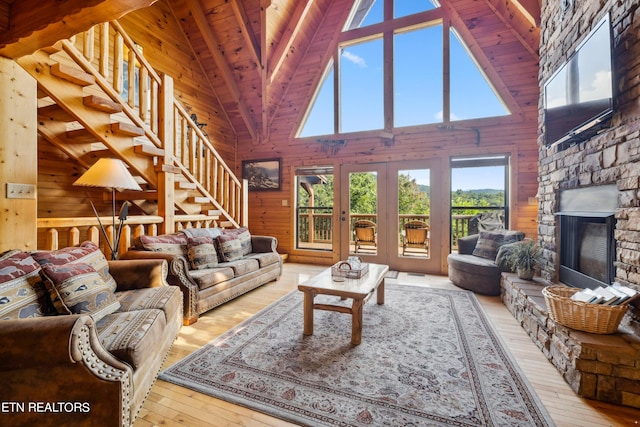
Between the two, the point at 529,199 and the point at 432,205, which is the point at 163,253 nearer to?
the point at 432,205

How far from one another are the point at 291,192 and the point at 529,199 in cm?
416

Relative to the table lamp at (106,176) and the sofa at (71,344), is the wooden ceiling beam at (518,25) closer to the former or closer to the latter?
the table lamp at (106,176)

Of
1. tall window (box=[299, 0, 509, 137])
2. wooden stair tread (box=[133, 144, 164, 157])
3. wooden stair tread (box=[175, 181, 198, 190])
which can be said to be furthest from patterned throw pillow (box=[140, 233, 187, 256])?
tall window (box=[299, 0, 509, 137])

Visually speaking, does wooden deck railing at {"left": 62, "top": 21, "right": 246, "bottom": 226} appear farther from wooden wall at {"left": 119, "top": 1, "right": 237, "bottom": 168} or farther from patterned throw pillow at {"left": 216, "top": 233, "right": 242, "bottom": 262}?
patterned throw pillow at {"left": 216, "top": 233, "right": 242, "bottom": 262}

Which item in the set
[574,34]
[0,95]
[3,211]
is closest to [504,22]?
[574,34]

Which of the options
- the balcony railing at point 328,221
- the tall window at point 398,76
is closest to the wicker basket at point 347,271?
the balcony railing at point 328,221

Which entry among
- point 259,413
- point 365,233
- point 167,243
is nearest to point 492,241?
point 365,233

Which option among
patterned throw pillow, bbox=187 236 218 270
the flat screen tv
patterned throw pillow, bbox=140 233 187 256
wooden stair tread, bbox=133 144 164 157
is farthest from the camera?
wooden stair tread, bbox=133 144 164 157

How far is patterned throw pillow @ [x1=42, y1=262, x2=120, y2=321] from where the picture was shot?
A: 162cm

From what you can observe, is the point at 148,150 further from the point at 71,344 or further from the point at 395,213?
the point at 395,213

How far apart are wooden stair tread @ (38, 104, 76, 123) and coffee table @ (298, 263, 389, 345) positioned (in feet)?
9.54

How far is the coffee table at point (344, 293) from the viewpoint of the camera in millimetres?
2332

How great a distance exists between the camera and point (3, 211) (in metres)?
2.21

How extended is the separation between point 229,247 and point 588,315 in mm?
3447
